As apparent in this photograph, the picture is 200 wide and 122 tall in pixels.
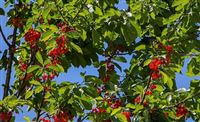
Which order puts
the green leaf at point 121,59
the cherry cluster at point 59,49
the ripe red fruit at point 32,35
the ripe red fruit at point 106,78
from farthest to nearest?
1. the green leaf at point 121,59
2. the ripe red fruit at point 106,78
3. the ripe red fruit at point 32,35
4. the cherry cluster at point 59,49

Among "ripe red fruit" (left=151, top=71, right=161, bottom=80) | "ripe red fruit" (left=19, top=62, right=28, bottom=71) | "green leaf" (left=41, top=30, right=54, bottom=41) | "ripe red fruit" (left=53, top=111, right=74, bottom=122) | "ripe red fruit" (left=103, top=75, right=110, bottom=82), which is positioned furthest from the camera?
"ripe red fruit" (left=19, top=62, right=28, bottom=71)

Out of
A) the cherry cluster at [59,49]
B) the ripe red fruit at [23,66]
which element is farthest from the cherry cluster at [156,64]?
the ripe red fruit at [23,66]

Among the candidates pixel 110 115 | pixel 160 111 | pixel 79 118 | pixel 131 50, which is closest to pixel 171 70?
pixel 160 111

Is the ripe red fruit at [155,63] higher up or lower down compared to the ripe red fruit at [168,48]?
lower down

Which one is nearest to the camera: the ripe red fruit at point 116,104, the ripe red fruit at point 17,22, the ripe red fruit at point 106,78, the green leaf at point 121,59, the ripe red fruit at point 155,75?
the ripe red fruit at point 155,75

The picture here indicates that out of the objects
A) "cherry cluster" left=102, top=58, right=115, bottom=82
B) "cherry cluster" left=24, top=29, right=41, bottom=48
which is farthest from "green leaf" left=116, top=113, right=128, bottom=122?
"cherry cluster" left=24, top=29, right=41, bottom=48

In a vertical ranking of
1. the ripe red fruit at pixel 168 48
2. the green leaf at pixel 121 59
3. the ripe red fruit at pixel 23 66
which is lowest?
the ripe red fruit at pixel 168 48

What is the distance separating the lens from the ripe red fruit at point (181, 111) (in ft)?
18.2

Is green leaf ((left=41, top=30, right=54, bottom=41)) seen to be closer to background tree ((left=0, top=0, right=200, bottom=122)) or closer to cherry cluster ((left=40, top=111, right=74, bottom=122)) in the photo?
background tree ((left=0, top=0, right=200, bottom=122))

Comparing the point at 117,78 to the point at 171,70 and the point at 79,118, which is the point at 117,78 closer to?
the point at 79,118

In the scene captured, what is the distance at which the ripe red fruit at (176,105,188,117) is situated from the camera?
555 centimetres

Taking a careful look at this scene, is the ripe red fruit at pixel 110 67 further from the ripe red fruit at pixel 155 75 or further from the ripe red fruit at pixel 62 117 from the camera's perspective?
the ripe red fruit at pixel 62 117

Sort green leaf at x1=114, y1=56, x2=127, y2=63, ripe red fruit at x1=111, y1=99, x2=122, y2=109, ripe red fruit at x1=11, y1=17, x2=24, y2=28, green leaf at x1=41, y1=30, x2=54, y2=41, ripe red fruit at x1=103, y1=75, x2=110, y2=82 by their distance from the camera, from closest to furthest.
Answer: green leaf at x1=41, y1=30, x2=54, y2=41, ripe red fruit at x1=111, y1=99, x2=122, y2=109, ripe red fruit at x1=103, y1=75, x2=110, y2=82, green leaf at x1=114, y1=56, x2=127, y2=63, ripe red fruit at x1=11, y1=17, x2=24, y2=28

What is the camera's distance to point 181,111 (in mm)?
5594
